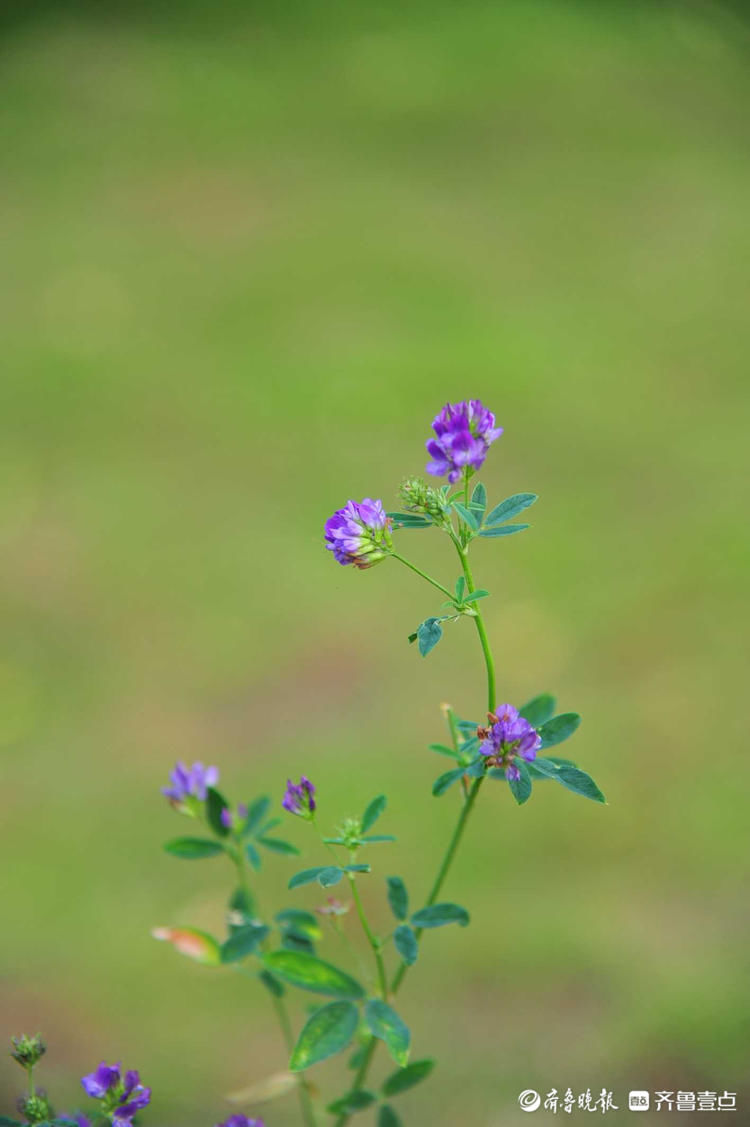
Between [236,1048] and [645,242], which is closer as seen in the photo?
[236,1048]

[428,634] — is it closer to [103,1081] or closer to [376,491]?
[103,1081]

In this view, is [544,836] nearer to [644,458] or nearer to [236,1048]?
[236,1048]

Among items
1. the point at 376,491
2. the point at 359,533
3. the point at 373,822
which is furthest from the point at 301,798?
the point at 376,491

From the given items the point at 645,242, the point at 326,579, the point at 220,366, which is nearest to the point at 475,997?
the point at 326,579

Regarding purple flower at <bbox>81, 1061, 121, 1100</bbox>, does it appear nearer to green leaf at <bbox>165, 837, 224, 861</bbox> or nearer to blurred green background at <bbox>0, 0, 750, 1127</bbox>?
green leaf at <bbox>165, 837, 224, 861</bbox>

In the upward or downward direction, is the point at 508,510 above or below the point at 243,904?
above

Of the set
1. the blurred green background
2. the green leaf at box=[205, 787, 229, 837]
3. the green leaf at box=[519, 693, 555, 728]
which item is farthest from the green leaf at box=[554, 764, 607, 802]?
the blurred green background

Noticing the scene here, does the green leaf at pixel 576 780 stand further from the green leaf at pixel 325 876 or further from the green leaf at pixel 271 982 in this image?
the green leaf at pixel 271 982
